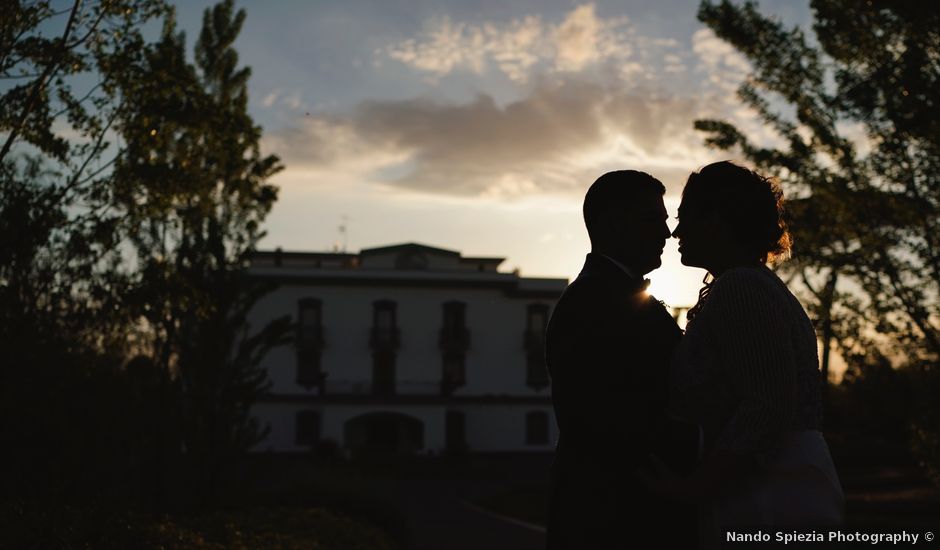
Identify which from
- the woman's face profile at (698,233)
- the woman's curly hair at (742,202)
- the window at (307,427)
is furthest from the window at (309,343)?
the woman's curly hair at (742,202)

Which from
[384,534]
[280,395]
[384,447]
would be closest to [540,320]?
[384,447]

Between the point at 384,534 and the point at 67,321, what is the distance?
6249 millimetres

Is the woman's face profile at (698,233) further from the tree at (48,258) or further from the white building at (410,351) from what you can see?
the white building at (410,351)

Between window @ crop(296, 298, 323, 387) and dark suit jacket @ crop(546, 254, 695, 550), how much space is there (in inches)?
1956

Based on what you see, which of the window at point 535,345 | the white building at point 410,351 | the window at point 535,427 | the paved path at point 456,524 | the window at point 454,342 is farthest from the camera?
the window at point 535,345

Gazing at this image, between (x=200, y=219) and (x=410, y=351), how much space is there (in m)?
38.9

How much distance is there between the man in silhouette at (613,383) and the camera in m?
3.22

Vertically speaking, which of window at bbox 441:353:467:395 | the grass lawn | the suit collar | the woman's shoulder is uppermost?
the suit collar

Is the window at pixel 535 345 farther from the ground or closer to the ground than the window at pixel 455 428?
farther from the ground

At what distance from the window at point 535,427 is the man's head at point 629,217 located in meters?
51.8

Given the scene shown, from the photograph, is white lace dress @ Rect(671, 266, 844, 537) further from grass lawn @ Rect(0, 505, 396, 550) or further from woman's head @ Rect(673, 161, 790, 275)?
grass lawn @ Rect(0, 505, 396, 550)

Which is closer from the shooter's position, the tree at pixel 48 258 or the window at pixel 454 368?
the tree at pixel 48 258

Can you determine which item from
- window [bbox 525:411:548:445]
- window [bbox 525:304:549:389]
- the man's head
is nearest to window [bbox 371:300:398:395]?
window [bbox 525:304:549:389]

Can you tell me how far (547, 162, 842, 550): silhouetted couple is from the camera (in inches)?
117
